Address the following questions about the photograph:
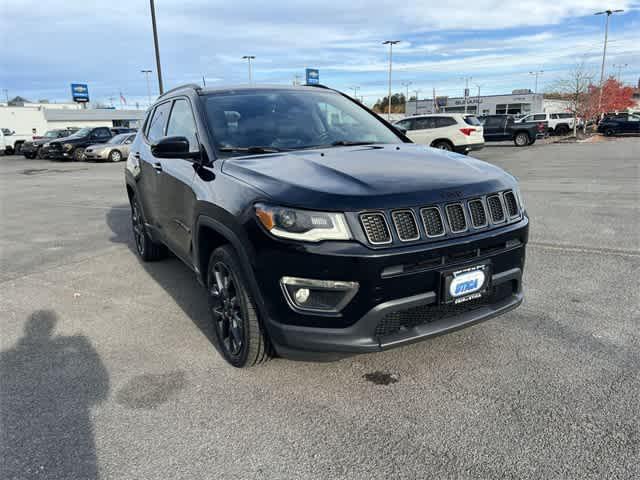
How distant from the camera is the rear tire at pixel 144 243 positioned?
5.43 m

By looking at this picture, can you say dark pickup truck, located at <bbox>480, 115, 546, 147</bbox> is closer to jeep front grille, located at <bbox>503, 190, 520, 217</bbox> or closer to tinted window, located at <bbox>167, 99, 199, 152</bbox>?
tinted window, located at <bbox>167, 99, 199, 152</bbox>

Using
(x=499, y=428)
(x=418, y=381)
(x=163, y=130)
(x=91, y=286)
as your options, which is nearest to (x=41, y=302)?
(x=91, y=286)

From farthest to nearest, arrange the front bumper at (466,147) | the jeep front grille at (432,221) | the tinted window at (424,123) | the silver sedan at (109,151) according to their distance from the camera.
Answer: the silver sedan at (109,151) < the tinted window at (424,123) < the front bumper at (466,147) < the jeep front grille at (432,221)

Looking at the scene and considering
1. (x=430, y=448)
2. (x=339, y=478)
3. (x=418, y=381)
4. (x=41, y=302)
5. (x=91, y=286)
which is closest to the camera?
(x=339, y=478)

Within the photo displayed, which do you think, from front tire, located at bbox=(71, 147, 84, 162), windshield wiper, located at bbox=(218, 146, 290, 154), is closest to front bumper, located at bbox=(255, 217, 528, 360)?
windshield wiper, located at bbox=(218, 146, 290, 154)

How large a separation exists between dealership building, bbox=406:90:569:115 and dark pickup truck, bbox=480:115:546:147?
44.4 meters

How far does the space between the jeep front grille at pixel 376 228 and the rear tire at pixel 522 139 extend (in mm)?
27060

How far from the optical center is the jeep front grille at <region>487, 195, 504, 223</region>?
9.28ft

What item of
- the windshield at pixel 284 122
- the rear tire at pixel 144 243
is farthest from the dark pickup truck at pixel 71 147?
the windshield at pixel 284 122

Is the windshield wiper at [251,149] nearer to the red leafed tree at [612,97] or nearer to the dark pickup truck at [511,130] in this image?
the dark pickup truck at [511,130]

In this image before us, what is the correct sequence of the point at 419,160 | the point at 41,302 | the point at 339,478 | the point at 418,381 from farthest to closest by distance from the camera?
the point at 41,302 → the point at 419,160 → the point at 418,381 → the point at 339,478

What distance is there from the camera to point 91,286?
4.96m

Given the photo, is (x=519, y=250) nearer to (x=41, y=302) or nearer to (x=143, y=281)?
(x=143, y=281)

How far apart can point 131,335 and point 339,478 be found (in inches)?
86.5
